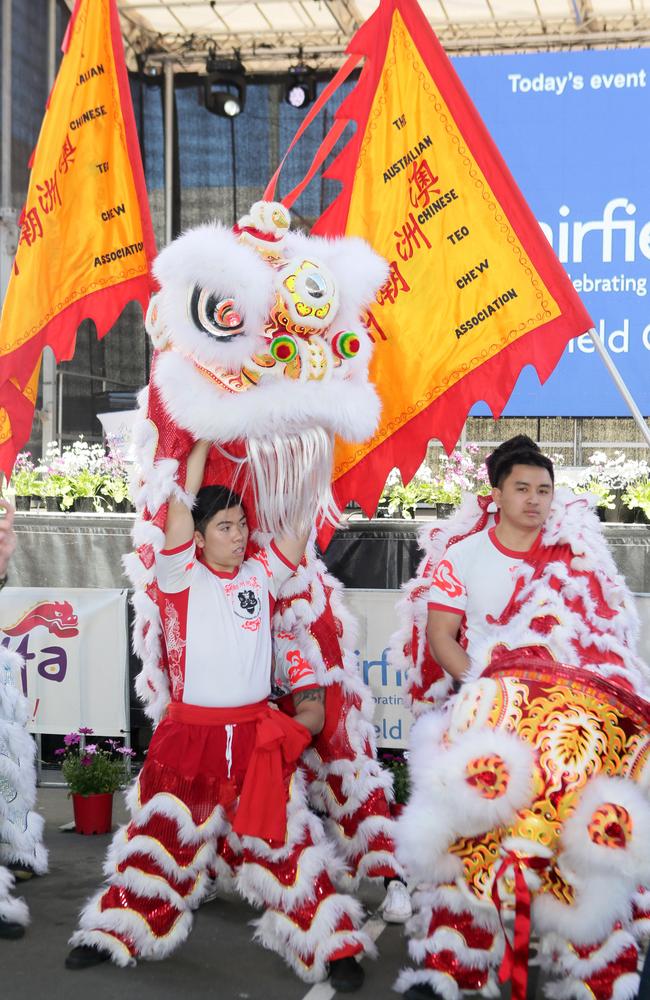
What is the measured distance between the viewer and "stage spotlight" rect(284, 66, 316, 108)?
1160 centimetres

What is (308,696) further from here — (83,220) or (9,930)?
(83,220)

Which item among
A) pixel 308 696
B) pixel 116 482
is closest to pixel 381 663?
pixel 308 696

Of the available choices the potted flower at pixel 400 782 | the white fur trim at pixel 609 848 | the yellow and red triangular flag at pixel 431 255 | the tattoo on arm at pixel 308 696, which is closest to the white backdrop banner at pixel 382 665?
the potted flower at pixel 400 782

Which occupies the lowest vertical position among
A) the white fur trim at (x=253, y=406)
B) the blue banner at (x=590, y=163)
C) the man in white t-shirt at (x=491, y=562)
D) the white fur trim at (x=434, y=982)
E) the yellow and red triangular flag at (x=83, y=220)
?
the white fur trim at (x=434, y=982)

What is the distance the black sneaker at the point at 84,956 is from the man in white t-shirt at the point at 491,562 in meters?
1.22

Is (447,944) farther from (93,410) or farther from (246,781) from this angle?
(93,410)

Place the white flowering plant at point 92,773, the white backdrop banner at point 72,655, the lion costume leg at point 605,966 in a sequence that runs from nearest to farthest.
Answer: the lion costume leg at point 605,966 < the white flowering plant at point 92,773 < the white backdrop banner at point 72,655

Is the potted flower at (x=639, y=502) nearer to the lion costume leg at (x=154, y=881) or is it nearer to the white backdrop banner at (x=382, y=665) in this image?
the white backdrop banner at (x=382, y=665)

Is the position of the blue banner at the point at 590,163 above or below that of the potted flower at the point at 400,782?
above

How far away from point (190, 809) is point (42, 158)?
2.32 metres

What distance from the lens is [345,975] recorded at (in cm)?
298

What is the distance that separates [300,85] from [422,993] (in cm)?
1036

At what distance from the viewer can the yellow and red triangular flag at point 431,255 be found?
12.2 ft

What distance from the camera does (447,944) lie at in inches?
110
